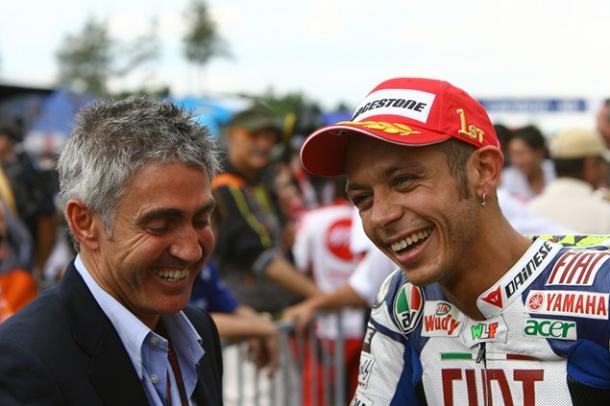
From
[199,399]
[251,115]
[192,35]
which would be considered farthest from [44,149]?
[192,35]

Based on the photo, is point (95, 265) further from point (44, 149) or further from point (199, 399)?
point (44, 149)

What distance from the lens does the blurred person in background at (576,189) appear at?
5.59 m

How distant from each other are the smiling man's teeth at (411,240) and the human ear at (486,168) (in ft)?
0.61

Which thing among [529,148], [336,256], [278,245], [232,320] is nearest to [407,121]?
[232,320]

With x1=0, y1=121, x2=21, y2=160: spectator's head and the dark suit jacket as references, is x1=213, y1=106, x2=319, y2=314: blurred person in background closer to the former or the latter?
x1=0, y1=121, x2=21, y2=160: spectator's head

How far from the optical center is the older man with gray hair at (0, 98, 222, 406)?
2.13 metres

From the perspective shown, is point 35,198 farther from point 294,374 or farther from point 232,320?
point 232,320

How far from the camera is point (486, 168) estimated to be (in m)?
2.32

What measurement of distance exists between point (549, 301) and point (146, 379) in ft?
3.43

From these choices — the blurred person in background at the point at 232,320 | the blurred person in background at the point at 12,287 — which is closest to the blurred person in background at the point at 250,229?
the blurred person in background at the point at 232,320

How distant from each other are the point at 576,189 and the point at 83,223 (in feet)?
13.8

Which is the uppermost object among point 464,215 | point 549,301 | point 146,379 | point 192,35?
point 192,35

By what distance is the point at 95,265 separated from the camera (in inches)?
90.1

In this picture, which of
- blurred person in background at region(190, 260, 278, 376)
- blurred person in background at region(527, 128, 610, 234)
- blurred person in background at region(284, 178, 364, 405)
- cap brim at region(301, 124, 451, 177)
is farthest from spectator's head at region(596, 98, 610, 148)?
cap brim at region(301, 124, 451, 177)
